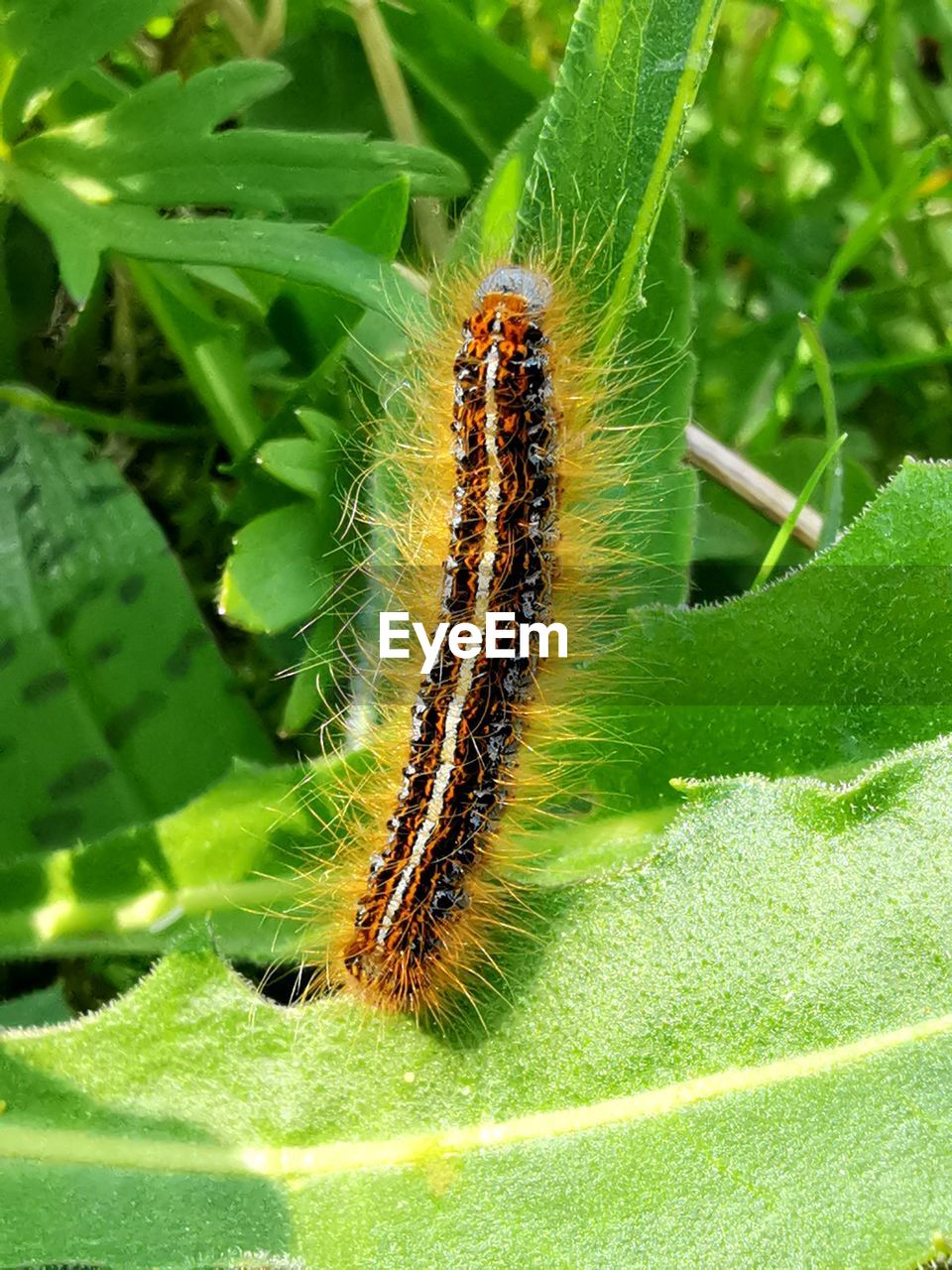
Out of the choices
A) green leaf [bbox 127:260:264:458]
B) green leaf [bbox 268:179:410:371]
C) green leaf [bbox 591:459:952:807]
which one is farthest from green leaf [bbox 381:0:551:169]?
green leaf [bbox 591:459:952:807]

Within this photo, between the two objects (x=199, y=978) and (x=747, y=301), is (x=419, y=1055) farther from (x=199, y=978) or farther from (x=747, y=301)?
(x=747, y=301)

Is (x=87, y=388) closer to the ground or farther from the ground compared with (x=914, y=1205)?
farther from the ground

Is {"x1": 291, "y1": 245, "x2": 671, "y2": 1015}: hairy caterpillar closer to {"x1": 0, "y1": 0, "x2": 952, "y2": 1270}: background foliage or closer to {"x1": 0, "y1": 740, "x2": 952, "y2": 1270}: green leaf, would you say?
Result: {"x1": 0, "y1": 0, "x2": 952, "y2": 1270}: background foliage

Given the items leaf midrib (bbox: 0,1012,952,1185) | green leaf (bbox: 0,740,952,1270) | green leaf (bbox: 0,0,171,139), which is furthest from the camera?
green leaf (bbox: 0,0,171,139)

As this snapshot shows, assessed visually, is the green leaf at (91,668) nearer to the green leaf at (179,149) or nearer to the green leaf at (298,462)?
the green leaf at (298,462)

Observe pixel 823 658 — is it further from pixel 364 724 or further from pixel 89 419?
pixel 89 419

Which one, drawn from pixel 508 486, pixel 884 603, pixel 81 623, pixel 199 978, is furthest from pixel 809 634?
pixel 81 623
